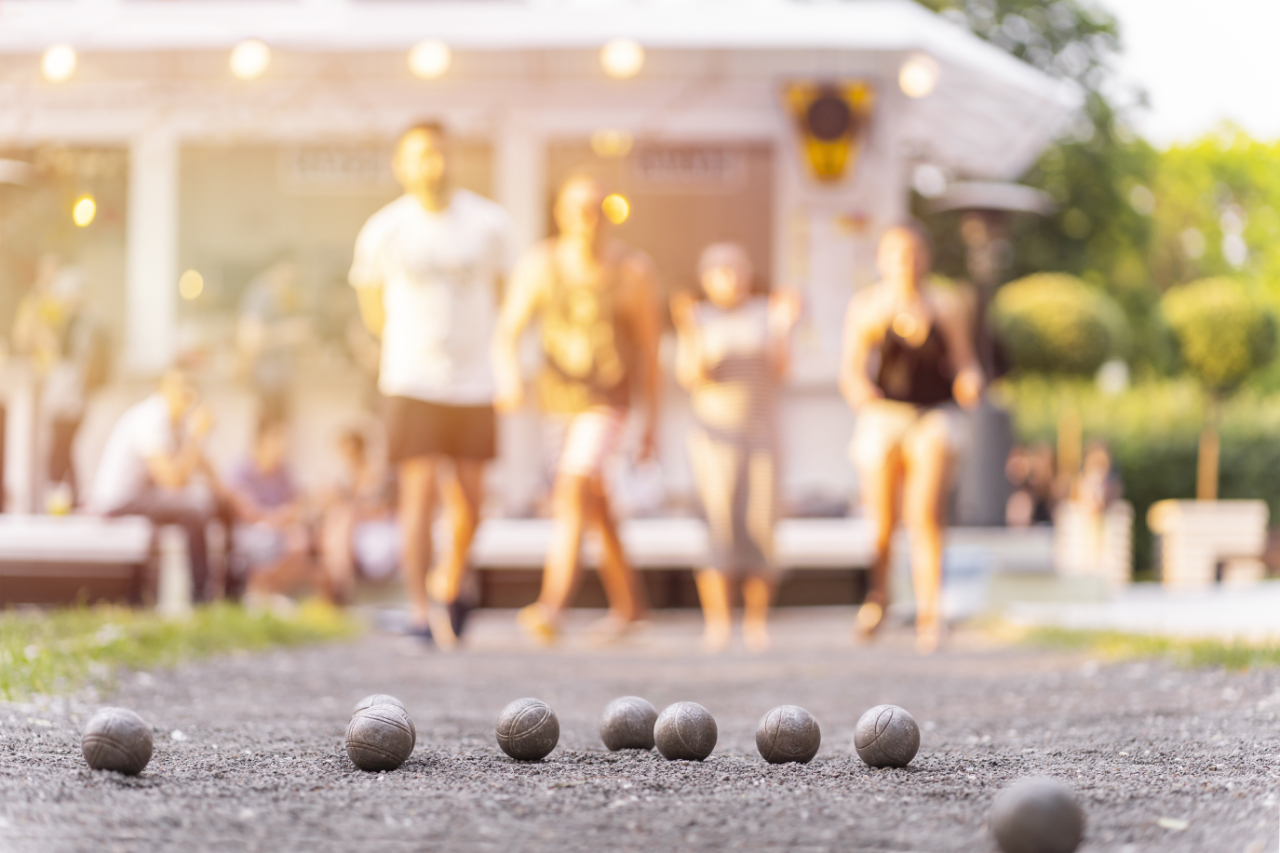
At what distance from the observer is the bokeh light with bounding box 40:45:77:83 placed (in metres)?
8.93

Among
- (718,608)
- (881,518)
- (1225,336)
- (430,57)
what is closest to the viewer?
(881,518)

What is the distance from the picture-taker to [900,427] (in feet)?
22.6

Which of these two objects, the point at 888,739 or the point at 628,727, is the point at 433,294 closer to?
the point at 628,727

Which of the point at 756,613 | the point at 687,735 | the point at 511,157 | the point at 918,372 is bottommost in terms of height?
the point at 756,613

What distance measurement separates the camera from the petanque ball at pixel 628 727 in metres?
3.05

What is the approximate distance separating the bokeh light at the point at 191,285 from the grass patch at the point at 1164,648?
6219mm

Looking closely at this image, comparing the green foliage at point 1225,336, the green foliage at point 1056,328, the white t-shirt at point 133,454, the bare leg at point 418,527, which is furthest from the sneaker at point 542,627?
the green foliage at point 1225,336

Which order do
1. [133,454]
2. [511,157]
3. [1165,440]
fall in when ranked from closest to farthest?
[133,454], [511,157], [1165,440]

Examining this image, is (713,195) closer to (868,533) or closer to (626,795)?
(868,533)

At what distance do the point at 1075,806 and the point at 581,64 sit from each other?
8.23 meters

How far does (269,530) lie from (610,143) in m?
3.52

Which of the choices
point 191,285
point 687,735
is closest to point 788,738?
point 687,735

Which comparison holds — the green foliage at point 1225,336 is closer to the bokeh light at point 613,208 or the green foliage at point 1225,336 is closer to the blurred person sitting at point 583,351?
the bokeh light at point 613,208

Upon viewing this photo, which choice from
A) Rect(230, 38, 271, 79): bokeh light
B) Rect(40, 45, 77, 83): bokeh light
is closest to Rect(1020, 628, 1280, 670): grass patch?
Rect(230, 38, 271, 79): bokeh light
